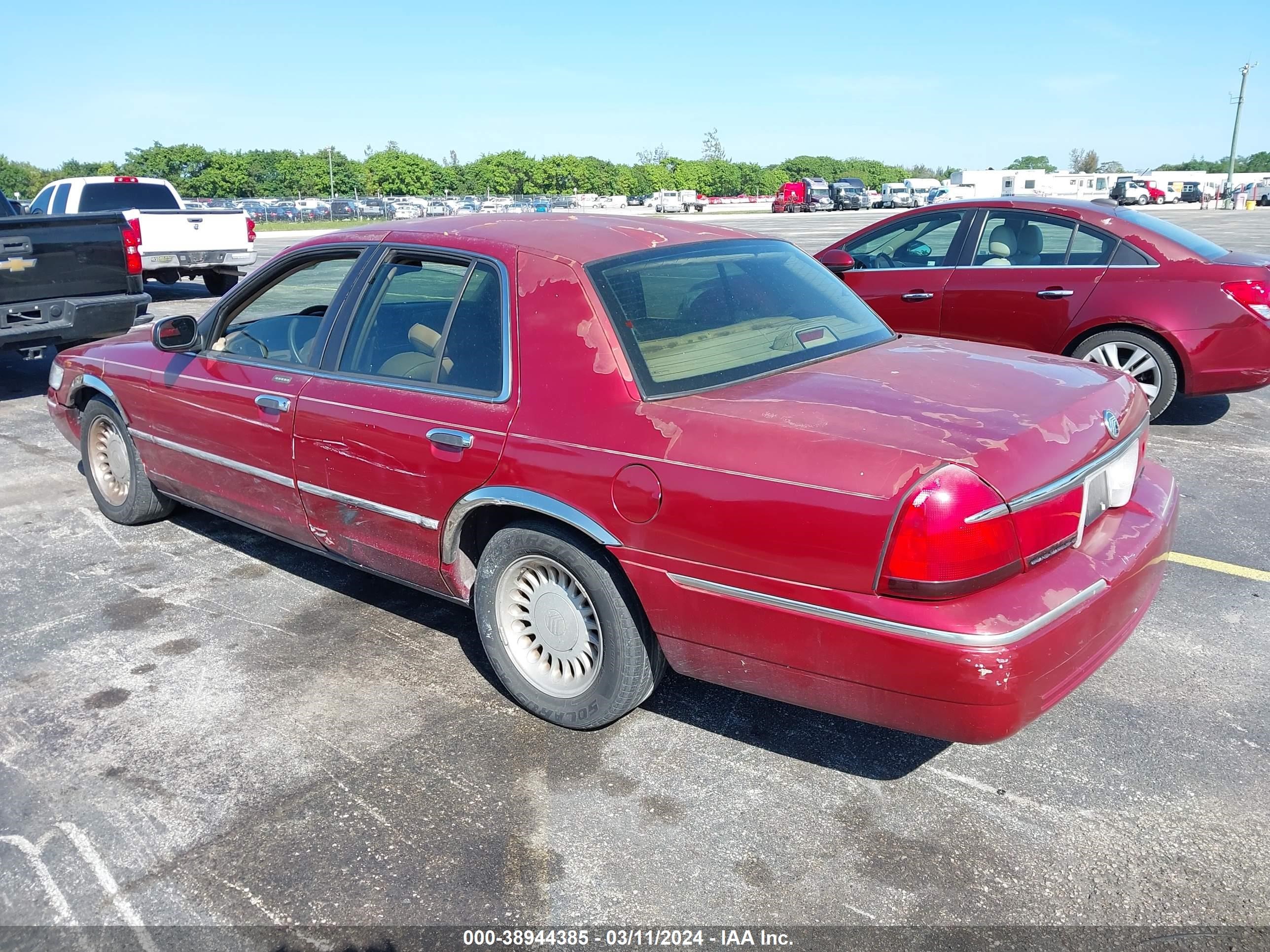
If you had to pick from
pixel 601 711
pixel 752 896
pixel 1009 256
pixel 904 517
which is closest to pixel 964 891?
pixel 752 896

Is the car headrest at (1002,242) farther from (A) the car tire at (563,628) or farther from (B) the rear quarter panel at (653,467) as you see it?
(A) the car tire at (563,628)

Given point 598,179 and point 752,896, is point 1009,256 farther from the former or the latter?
point 598,179

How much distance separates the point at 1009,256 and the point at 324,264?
494 cm

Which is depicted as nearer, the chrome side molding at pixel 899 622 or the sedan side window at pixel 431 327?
the chrome side molding at pixel 899 622

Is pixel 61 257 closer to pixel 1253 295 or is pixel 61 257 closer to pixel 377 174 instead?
pixel 1253 295

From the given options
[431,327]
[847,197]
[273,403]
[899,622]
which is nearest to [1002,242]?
[431,327]

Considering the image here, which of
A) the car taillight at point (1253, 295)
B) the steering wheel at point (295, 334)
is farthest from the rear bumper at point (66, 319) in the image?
the car taillight at point (1253, 295)

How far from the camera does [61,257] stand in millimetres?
8359

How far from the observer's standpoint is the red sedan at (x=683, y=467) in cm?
249

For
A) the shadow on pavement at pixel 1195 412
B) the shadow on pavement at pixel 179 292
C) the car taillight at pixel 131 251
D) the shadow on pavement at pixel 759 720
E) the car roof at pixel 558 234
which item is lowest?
the shadow on pavement at pixel 759 720

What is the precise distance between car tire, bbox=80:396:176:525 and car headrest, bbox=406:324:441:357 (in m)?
2.15

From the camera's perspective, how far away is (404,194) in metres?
104

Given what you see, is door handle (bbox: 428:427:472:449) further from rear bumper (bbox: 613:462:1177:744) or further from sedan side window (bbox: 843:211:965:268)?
sedan side window (bbox: 843:211:965:268)

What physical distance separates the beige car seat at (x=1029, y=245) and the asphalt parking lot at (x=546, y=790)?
10.5 feet
